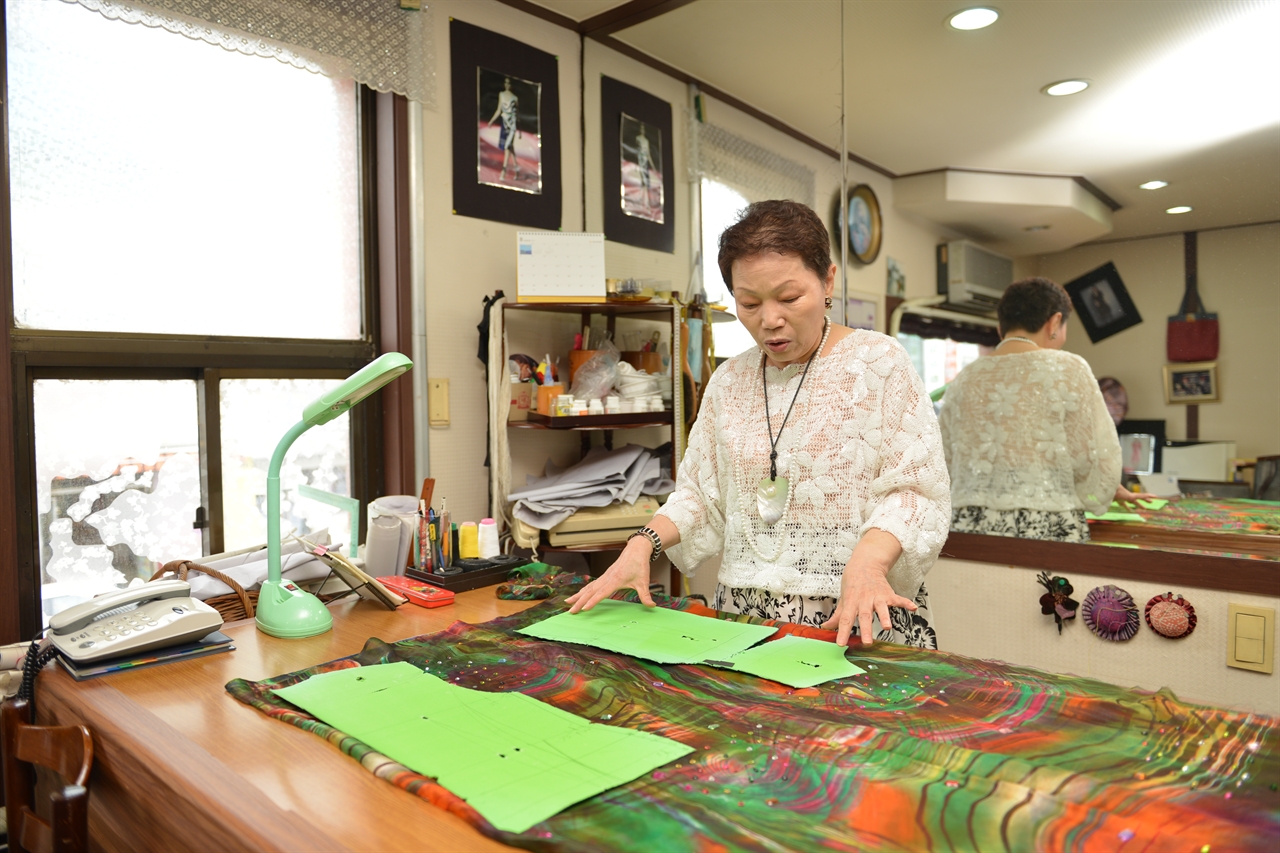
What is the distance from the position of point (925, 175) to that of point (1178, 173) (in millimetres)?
602

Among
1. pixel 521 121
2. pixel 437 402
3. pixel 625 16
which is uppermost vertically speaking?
pixel 625 16

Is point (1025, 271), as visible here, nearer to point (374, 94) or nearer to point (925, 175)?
point (925, 175)

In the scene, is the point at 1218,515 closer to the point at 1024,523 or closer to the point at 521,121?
the point at 1024,523

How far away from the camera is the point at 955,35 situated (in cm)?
212

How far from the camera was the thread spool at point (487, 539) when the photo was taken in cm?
191

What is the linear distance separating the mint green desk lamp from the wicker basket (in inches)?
6.7

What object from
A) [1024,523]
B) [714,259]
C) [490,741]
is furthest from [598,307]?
[490,741]

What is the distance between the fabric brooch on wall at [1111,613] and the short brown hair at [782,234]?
3.84 feet

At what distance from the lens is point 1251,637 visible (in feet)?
5.92

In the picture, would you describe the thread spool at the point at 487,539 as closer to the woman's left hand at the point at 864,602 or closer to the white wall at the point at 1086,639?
the woman's left hand at the point at 864,602

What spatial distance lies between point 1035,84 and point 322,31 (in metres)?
1.87

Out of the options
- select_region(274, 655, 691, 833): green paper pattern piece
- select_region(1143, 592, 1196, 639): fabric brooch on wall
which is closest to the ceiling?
select_region(1143, 592, 1196, 639): fabric brooch on wall

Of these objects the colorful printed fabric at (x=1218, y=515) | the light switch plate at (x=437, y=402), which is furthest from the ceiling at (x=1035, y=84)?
the light switch plate at (x=437, y=402)

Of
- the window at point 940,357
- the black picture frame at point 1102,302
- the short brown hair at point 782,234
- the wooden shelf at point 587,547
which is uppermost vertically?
the short brown hair at point 782,234
